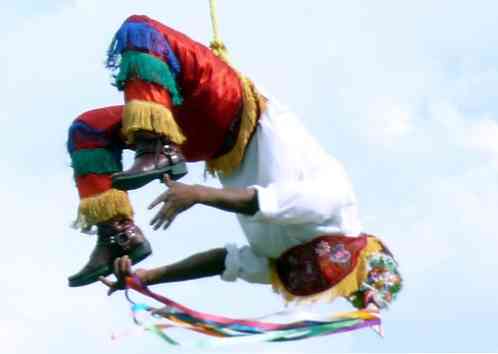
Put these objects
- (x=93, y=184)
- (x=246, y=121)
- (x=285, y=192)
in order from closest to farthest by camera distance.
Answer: (x=285, y=192)
(x=93, y=184)
(x=246, y=121)

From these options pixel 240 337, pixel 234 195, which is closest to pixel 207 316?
pixel 240 337

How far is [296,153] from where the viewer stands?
747 centimetres

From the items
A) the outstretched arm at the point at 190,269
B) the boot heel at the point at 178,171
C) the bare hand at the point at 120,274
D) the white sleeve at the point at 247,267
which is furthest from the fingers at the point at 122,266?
the boot heel at the point at 178,171

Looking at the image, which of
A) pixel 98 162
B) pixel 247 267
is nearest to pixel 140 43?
pixel 98 162

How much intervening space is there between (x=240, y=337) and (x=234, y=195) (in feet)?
2.13

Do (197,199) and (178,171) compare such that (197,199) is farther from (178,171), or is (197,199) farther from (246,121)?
(246,121)

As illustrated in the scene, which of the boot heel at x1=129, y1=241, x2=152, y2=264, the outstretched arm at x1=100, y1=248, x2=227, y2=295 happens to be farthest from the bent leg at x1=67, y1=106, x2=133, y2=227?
the outstretched arm at x1=100, y1=248, x2=227, y2=295

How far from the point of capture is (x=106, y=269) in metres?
7.57

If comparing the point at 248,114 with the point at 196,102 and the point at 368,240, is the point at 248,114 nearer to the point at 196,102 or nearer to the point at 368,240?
the point at 196,102

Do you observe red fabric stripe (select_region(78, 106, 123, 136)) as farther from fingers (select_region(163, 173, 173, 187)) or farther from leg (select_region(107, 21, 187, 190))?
fingers (select_region(163, 173, 173, 187))

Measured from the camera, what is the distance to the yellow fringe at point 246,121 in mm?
7523

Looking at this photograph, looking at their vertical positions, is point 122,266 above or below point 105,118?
below

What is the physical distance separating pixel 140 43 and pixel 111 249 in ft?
2.99

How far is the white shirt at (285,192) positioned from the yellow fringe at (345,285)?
9 cm
